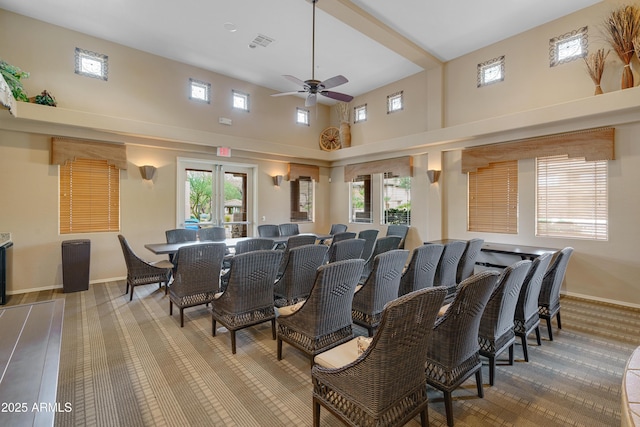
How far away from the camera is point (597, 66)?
4.64 metres

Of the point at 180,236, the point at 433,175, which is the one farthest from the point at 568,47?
the point at 180,236

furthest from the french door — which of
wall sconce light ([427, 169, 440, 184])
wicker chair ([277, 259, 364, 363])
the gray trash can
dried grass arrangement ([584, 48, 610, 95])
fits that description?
dried grass arrangement ([584, 48, 610, 95])

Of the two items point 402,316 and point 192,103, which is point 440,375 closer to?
point 402,316

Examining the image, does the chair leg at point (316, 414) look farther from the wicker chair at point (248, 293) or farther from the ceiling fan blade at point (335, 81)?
the ceiling fan blade at point (335, 81)

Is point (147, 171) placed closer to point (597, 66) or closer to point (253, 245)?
point (253, 245)

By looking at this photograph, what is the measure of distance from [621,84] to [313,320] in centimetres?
575

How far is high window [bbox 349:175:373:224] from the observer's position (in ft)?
27.3

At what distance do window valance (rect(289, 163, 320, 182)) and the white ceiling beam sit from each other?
3855 mm

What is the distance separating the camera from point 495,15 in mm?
5004

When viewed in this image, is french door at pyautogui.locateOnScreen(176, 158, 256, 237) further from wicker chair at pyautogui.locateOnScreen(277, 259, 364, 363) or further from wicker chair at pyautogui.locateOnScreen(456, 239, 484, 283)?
wicker chair at pyautogui.locateOnScreen(456, 239, 484, 283)

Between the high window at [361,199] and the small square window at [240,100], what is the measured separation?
3574 millimetres

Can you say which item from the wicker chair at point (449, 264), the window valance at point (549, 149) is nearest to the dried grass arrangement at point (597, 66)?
the window valance at point (549, 149)

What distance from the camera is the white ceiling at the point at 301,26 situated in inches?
186

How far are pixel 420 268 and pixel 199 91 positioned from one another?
6.33 m
